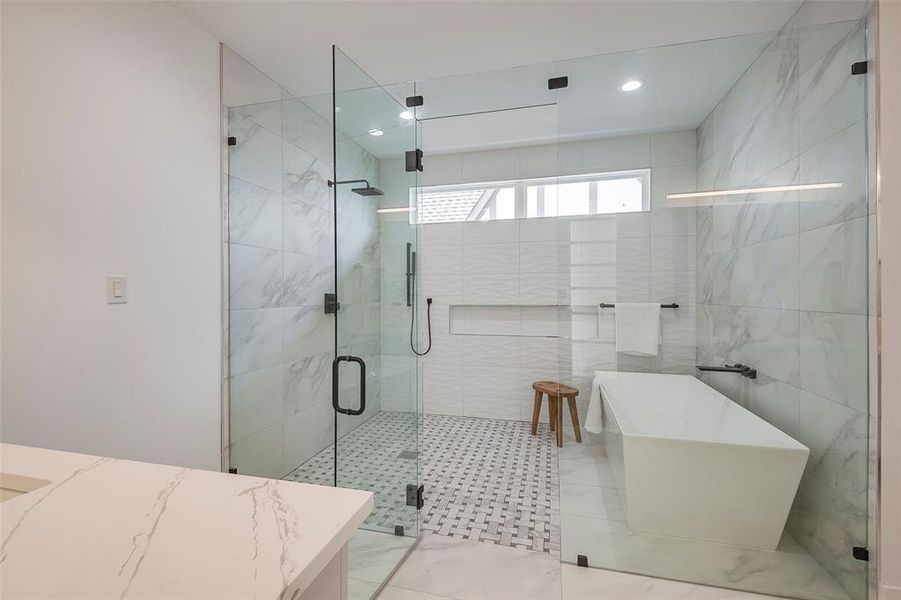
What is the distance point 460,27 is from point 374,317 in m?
1.52

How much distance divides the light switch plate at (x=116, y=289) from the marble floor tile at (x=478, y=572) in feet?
5.51

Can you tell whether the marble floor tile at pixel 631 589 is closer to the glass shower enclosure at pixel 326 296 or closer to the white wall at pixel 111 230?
the glass shower enclosure at pixel 326 296

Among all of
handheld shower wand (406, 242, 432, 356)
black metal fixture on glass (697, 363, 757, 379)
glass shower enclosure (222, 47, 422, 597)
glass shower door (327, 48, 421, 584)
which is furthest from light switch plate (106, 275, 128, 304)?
black metal fixture on glass (697, 363, 757, 379)

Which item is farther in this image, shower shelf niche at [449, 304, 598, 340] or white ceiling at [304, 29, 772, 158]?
shower shelf niche at [449, 304, 598, 340]

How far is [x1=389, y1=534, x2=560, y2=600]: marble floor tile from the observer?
1.76m

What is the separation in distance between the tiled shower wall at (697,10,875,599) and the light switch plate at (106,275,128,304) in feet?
8.12

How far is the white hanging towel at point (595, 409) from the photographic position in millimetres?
1957

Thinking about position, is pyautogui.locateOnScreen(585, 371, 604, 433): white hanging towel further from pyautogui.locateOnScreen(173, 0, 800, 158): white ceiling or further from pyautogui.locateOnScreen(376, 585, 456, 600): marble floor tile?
pyautogui.locateOnScreen(173, 0, 800, 158): white ceiling

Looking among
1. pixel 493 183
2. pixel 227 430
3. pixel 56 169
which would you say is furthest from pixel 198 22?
pixel 493 183

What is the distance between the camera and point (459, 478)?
284 cm

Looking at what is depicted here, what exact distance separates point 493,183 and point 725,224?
2.57m

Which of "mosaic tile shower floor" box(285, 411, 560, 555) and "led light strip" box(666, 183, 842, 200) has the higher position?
"led light strip" box(666, 183, 842, 200)

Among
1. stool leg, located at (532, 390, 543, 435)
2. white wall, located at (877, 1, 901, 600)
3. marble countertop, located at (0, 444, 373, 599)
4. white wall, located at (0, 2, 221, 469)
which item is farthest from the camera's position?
stool leg, located at (532, 390, 543, 435)

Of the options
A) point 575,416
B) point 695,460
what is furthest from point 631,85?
point 695,460
